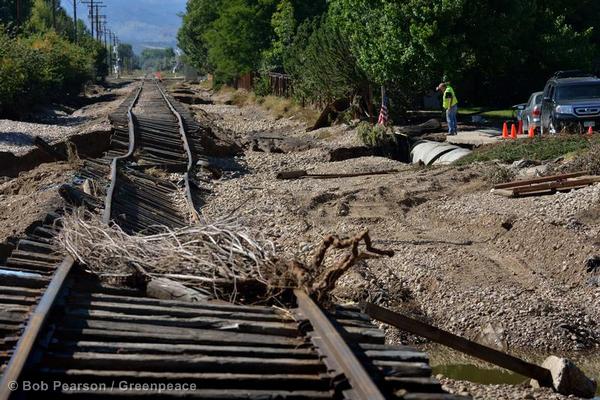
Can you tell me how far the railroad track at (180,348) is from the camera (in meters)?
5.07

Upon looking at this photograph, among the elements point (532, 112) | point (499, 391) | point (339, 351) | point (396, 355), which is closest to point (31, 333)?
point (339, 351)

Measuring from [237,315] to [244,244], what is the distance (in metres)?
1.07

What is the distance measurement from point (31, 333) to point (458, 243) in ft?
27.4

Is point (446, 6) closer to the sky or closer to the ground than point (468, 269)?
closer to the sky

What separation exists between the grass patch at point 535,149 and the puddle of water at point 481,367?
9.61 metres

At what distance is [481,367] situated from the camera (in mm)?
8797

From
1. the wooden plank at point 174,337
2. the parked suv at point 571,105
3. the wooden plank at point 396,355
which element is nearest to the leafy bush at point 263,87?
the parked suv at point 571,105

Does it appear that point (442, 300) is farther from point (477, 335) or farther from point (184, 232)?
point (184, 232)

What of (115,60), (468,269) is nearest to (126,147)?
(468,269)

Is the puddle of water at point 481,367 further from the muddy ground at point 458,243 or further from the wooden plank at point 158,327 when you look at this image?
the wooden plank at point 158,327

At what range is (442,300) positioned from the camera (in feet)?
33.9

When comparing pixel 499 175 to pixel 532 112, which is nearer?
pixel 499 175

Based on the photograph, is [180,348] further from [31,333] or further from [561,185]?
Answer: [561,185]

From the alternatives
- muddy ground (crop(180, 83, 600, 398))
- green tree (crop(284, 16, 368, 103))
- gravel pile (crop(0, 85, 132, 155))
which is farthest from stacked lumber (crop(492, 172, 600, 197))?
green tree (crop(284, 16, 368, 103))
